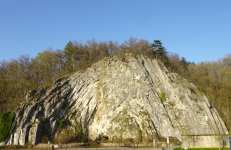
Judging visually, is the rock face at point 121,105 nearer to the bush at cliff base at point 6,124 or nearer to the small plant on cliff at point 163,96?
the small plant on cliff at point 163,96

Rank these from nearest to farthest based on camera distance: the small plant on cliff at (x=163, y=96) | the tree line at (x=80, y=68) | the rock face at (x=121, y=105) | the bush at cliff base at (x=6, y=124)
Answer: the bush at cliff base at (x=6, y=124) < the rock face at (x=121, y=105) < the small plant on cliff at (x=163, y=96) < the tree line at (x=80, y=68)

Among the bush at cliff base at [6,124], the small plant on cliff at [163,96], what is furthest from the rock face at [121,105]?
the bush at cliff base at [6,124]

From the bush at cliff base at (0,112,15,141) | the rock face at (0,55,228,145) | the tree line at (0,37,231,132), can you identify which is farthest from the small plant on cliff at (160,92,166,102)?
the bush at cliff base at (0,112,15,141)

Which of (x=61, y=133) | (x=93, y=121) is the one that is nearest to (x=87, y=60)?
(x=93, y=121)

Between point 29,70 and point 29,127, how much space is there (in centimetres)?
2032

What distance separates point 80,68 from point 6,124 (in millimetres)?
21869

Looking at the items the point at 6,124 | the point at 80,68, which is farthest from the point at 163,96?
the point at 6,124

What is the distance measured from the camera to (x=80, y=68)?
52094 millimetres

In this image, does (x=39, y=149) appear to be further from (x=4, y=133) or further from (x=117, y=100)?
(x=117, y=100)

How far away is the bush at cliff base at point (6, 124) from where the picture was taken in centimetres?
3605

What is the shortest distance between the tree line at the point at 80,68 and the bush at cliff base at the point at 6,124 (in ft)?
20.6

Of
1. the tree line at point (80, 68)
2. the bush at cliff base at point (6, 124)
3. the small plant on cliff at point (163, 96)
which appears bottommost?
the bush at cliff base at point (6, 124)

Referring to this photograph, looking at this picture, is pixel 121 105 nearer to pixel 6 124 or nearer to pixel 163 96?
pixel 163 96

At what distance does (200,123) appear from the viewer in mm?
38469
